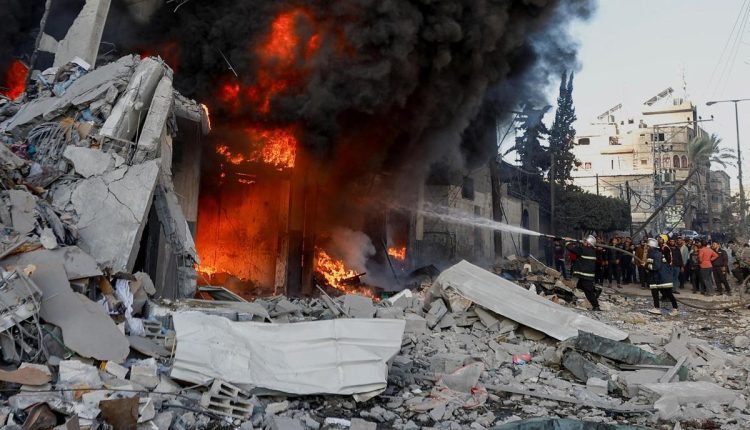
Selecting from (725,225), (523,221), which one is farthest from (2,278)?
(725,225)

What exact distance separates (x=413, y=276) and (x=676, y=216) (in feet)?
122

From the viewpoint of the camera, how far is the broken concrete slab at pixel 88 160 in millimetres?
6312

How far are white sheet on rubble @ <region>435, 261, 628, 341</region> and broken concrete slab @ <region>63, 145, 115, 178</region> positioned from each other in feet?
17.2

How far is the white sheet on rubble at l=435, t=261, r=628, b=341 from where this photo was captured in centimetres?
736

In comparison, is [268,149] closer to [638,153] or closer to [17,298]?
[17,298]

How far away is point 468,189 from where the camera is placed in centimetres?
2259

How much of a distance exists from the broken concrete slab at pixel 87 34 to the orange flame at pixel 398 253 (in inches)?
418

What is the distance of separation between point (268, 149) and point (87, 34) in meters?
4.77

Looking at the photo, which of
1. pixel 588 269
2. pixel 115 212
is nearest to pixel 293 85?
pixel 115 212

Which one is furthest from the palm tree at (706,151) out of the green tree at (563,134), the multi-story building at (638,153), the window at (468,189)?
the window at (468,189)

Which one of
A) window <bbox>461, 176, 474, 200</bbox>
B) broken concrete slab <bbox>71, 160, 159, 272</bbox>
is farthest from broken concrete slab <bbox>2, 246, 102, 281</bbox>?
window <bbox>461, 176, 474, 200</bbox>

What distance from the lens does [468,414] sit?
4832mm

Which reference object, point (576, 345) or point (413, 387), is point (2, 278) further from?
point (576, 345)

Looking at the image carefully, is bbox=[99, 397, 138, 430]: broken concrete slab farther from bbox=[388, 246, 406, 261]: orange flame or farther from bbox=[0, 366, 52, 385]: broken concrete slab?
bbox=[388, 246, 406, 261]: orange flame
